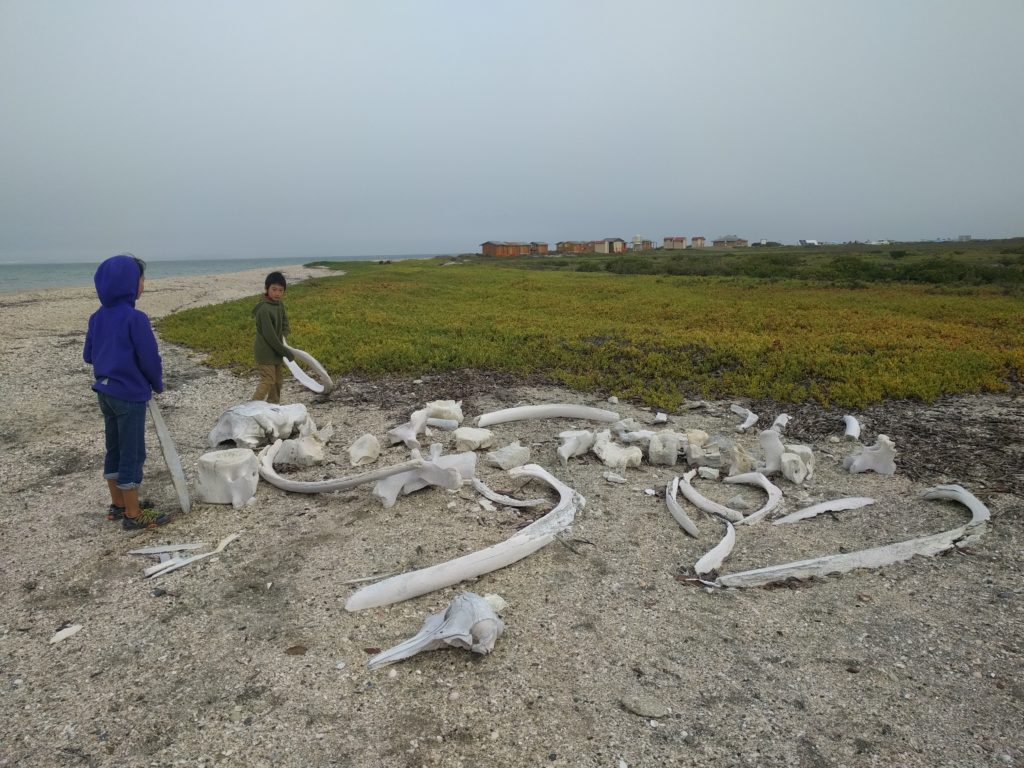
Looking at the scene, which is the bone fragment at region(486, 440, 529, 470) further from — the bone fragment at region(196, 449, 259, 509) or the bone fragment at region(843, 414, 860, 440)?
the bone fragment at region(843, 414, 860, 440)

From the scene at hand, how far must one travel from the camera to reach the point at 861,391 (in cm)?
940

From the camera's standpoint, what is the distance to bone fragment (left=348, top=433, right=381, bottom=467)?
21.9 ft

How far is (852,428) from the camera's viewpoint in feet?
25.5

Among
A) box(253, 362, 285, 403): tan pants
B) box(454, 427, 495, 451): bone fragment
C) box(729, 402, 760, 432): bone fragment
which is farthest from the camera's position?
box(253, 362, 285, 403): tan pants

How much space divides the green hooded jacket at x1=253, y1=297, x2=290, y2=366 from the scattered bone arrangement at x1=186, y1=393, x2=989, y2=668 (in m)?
1.07

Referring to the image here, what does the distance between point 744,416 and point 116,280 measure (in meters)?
7.80

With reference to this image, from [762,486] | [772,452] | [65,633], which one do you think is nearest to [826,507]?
[762,486]

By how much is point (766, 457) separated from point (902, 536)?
5.22 feet

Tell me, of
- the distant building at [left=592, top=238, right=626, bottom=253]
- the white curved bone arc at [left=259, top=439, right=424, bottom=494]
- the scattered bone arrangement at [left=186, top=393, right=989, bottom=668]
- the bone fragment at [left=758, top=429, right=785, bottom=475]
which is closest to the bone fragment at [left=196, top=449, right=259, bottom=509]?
the scattered bone arrangement at [left=186, top=393, right=989, bottom=668]

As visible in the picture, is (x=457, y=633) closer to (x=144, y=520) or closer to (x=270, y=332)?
(x=144, y=520)

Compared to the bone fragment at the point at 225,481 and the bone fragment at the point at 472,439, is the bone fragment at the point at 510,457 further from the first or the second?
the bone fragment at the point at 225,481

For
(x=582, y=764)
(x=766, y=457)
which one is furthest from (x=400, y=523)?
(x=766, y=457)

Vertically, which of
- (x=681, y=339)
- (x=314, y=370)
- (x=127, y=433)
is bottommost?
(x=681, y=339)

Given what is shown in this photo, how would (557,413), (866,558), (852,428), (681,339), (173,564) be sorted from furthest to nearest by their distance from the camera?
(681,339) → (557,413) → (852,428) → (866,558) → (173,564)
